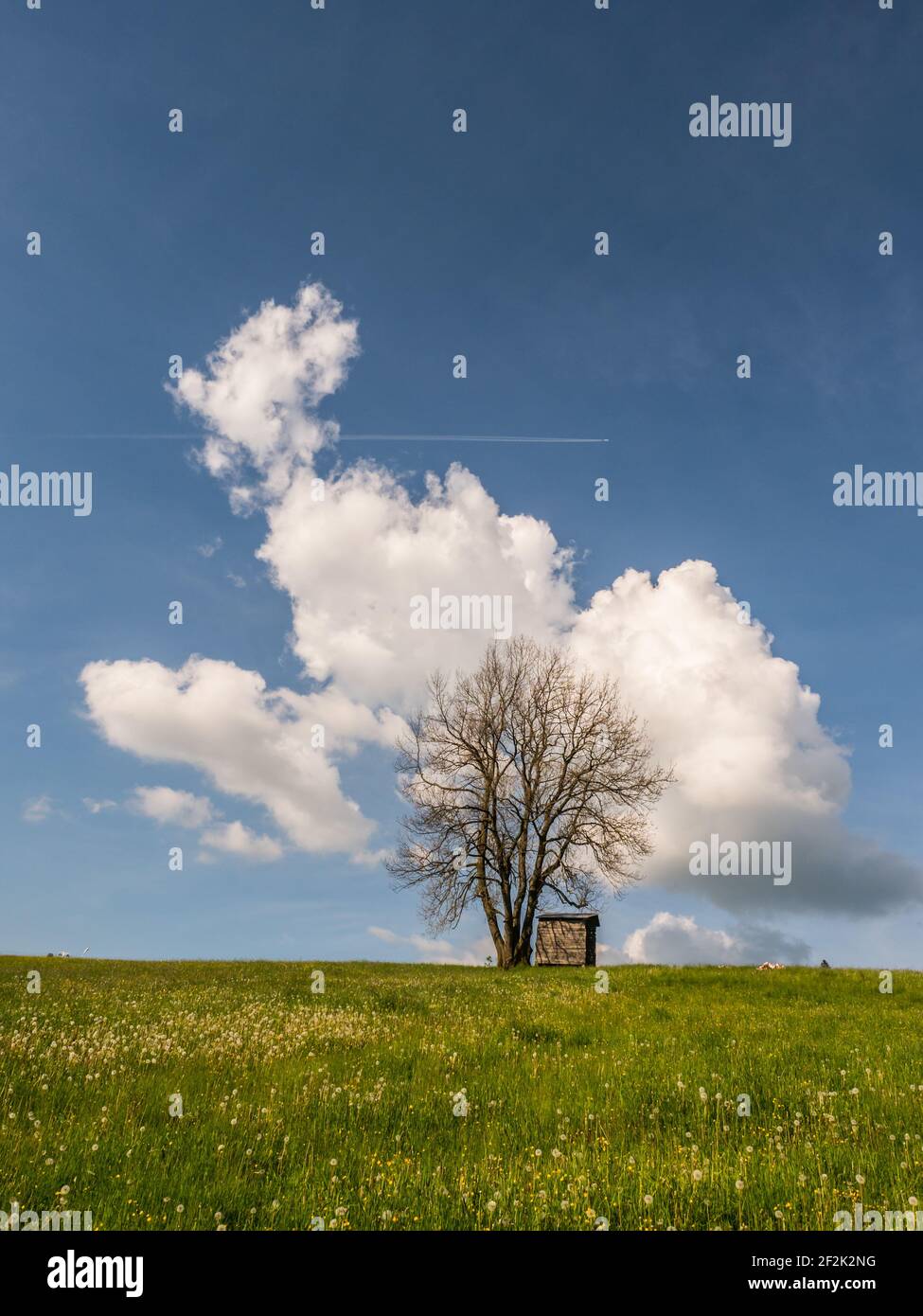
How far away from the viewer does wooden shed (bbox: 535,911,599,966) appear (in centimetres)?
3797

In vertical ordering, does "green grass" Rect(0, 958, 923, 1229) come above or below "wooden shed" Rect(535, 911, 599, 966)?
above

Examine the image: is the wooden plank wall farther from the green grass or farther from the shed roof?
the green grass

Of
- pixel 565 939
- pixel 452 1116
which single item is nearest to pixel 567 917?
pixel 565 939

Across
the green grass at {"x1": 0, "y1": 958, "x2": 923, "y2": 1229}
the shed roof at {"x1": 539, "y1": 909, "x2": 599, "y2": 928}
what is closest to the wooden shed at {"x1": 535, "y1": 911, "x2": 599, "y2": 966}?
the shed roof at {"x1": 539, "y1": 909, "x2": 599, "y2": 928}

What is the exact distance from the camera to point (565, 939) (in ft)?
126

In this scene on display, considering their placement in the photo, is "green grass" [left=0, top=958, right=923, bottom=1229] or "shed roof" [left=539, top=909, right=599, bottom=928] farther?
"shed roof" [left=539, top=909, right=599, bottom=928]

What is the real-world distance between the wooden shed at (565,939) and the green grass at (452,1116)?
865 inches

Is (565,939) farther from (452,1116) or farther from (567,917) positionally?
(452,1116)

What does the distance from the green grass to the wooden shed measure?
2197 centimetres

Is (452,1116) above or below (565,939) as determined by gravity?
above

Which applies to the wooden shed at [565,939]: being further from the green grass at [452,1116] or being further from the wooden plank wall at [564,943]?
the green grass at [452,1116]

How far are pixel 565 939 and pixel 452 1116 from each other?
103ft
